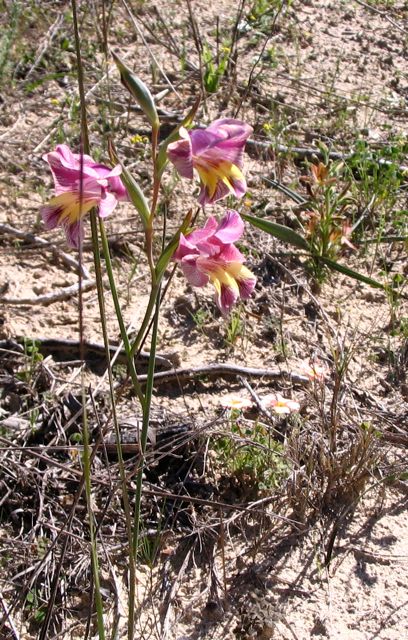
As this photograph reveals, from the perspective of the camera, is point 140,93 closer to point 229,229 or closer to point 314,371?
point 229,229

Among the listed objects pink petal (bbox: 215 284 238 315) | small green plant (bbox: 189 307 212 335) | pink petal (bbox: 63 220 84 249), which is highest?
pink petal (bbox: 63 220 84 249)

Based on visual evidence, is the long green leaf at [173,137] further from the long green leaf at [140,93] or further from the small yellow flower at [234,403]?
the small yellow flower at [234,403]

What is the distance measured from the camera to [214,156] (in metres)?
1.38

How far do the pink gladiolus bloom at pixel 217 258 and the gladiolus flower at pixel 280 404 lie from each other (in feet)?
3.03

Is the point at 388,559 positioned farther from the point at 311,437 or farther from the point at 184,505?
the point at 184,505

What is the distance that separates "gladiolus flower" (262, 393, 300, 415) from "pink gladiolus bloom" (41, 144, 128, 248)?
111 cm

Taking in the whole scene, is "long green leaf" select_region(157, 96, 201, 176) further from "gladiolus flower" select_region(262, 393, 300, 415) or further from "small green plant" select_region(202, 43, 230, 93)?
"small green plant" select_region(202, 43, 230, 93)

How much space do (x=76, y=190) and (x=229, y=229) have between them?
0.26 meters

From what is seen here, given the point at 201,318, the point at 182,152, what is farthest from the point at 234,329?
the point at 182,152

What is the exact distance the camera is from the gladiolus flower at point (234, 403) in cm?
242

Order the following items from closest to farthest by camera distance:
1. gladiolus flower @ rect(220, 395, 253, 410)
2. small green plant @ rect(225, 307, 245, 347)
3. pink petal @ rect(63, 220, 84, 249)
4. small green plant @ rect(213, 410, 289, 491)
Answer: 1. pink petal @ rect(63, 220, 84, 249)
2. small green plant @ rect(213, 410, 289, 491)
3. gladiolus flower @ rect(220, 395, 253, 410)
4. small green plant @ rect(225, 307, 245, 347)

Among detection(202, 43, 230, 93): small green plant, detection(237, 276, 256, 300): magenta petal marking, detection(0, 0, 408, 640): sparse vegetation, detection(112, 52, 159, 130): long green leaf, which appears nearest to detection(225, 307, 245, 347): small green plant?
detection(0, 0, 408, 640): sparse vegetation

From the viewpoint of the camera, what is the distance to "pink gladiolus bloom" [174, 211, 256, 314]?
1437 mm

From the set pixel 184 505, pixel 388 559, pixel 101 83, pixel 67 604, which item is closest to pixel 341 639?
pixel 388 559
